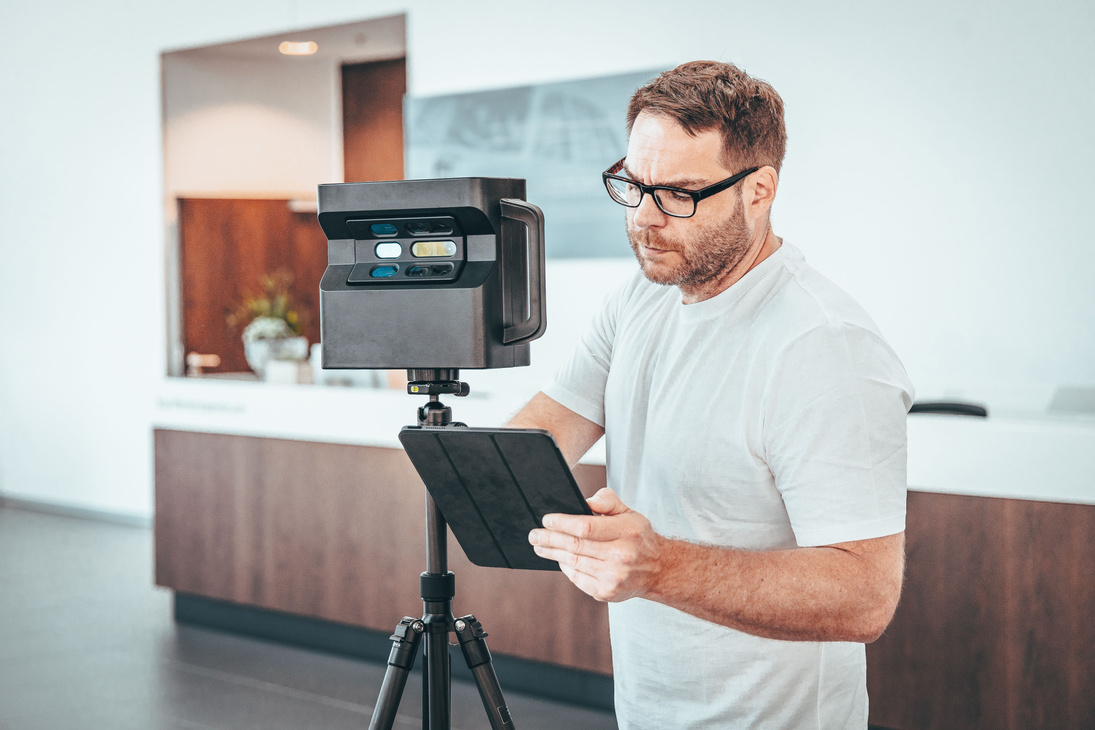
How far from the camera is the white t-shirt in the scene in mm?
1165

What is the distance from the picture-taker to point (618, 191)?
4.50 feet

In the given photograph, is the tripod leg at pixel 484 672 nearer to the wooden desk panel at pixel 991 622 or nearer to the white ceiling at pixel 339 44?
the wooden desk panel at pixel 991 622

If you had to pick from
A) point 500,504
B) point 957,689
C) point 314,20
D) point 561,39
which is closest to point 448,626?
point 500,504

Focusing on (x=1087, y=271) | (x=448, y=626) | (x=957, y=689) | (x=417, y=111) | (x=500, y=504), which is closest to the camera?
(x=500, y=504)

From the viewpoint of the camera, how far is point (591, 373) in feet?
5.21

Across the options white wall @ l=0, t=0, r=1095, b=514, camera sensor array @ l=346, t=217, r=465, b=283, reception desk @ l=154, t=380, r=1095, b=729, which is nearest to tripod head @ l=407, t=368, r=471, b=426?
camera sensor array @ l=346, t=217, r=465, b=283

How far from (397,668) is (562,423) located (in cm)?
43

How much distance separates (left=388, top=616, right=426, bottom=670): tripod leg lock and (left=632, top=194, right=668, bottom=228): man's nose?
66 cm

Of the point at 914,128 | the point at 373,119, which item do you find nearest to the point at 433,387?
the point at 914,128

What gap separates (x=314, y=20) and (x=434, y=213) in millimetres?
4159

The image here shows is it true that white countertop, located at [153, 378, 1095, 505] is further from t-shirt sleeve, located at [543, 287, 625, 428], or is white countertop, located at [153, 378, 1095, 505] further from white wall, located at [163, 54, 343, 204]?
white wall, located at [163, 54, 343, 204]

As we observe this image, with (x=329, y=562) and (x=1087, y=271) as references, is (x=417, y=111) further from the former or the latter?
(x=1087, y=271)

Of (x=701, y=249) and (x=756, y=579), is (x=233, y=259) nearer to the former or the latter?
(x=701, y=249)

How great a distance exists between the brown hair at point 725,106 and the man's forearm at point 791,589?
1.57ft
